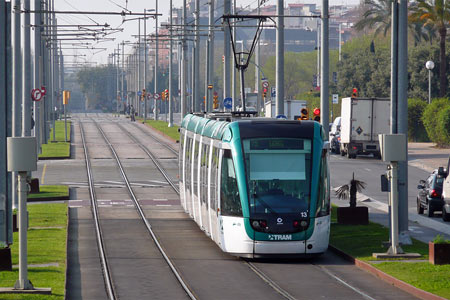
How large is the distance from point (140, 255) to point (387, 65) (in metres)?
68.5

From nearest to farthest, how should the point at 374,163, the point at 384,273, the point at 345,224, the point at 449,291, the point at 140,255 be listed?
the point at 449,291 < the point at 384,273 < the point at 140,255 < the point at 345,224 < the point at 374,163

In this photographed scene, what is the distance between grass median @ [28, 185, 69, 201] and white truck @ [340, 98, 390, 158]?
2298cm

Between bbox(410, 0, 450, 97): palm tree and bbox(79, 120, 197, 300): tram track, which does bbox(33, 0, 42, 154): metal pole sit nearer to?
bbox(79, 120, 197, 300): tram track

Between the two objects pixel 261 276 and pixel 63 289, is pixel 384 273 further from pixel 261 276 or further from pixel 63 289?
pixel 63 289

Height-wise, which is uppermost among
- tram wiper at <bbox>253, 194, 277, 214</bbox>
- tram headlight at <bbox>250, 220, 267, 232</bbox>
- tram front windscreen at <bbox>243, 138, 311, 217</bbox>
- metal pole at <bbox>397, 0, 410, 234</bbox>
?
metal pole at <bbox>397, 0, 410, 234</bbox>

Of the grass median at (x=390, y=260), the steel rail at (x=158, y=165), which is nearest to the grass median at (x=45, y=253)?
the grass median at (x=390, y=260)

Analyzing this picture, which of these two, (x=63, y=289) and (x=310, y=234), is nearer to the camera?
(x=63, y=289)

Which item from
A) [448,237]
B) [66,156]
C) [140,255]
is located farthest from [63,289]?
[66,156]

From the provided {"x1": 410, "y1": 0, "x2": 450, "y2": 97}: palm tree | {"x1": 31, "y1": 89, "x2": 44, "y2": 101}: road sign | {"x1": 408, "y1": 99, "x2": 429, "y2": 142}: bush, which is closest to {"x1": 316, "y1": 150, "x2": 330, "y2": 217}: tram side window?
{"x1": 31, "y1": 89, "x2": 44, "y2": 101}: road sign

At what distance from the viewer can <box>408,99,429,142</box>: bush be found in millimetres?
74250

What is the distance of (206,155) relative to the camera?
25734mm

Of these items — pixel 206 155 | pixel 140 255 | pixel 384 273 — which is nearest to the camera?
pixel 384 273

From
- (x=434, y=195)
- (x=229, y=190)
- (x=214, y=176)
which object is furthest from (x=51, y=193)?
(x=229, y=190)

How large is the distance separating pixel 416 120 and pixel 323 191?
54.7m
